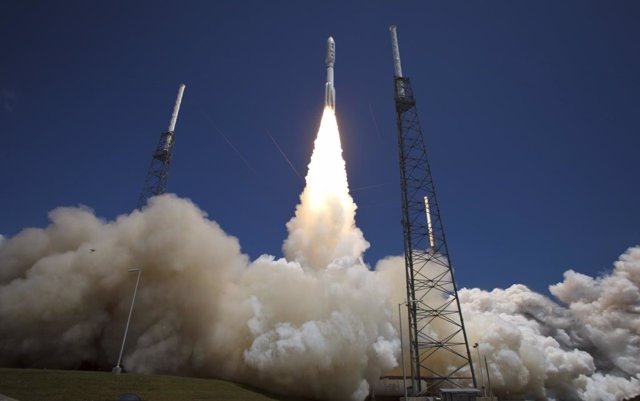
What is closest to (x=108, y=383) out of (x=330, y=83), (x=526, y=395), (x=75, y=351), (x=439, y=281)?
(x=75, y=351)

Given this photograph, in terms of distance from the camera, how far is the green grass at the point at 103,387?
25172mm

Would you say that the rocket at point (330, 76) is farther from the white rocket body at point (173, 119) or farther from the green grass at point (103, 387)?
the green grass at point (103, 387)

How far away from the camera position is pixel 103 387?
28.2 metres

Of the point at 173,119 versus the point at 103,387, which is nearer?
the point at 103,387

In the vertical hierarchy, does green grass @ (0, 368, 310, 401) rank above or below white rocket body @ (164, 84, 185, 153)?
below

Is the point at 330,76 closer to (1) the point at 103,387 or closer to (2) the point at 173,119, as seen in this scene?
(2) the point at 173,119

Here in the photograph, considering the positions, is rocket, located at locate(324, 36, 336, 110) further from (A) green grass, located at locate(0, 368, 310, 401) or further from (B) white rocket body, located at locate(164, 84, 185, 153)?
(A) green grass, located at locate(0, 368, 310, 401)

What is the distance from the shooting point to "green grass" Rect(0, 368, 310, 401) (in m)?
25.2

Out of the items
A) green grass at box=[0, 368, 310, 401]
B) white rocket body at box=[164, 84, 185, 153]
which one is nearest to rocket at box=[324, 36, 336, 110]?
white rocket body at box=[164, 84, 185, 153]

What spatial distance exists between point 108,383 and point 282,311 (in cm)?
1902

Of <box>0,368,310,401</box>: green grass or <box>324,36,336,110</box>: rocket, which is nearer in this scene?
<box>0,368,310,401</box>: green grass

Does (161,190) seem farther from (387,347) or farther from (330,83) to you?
(387,347)

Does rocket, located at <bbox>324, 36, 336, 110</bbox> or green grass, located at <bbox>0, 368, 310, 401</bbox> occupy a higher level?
rocket, located at <bbox>324, 36, 336, 110</bbox>

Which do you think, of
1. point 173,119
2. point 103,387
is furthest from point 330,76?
point 103,387
